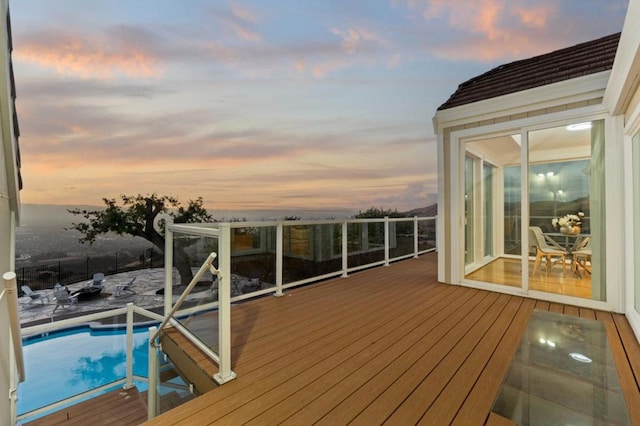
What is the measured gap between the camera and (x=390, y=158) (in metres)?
13.6

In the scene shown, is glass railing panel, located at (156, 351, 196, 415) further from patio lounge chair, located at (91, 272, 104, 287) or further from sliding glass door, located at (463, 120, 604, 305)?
patio lounge chair, located at (91, 272, 104, 287)

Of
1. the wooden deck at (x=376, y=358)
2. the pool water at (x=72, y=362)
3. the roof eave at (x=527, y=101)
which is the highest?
the roof eave at (x=527, y=101)

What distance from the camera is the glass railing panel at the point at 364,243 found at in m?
5.76

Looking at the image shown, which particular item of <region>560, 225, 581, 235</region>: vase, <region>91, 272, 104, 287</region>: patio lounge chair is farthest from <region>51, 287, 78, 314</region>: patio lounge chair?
<region>560, 225, 581, 235</region>: vase

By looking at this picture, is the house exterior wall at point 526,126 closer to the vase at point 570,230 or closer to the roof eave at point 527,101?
the roof eave at point 527,101

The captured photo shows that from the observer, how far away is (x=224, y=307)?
7.14 feet

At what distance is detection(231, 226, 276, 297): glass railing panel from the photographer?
12.3 feet

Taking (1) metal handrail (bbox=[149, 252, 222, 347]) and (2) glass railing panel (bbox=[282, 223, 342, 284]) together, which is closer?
(1) metal handrail (bbox=[149, 252, 222, 347])

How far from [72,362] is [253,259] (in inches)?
247

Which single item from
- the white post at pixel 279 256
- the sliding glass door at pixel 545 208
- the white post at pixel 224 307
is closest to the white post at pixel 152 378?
the white post at pixel 224 307

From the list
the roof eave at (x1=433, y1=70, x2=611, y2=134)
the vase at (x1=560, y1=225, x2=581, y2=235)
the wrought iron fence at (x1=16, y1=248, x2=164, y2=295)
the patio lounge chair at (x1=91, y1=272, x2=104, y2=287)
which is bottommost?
the patio lounge chair at (x1=91, y1=272, x2=104, y2=287)

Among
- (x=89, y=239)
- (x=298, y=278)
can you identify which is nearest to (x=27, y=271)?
(x=89, y=239)

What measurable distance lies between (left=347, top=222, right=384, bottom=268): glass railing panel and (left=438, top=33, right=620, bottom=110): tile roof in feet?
8.63

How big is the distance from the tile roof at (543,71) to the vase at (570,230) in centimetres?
190
